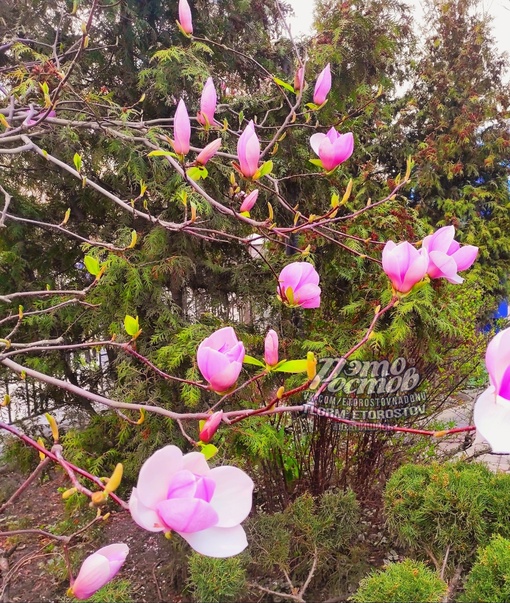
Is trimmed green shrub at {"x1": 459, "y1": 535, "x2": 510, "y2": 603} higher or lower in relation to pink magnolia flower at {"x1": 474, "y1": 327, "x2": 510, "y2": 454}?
lower

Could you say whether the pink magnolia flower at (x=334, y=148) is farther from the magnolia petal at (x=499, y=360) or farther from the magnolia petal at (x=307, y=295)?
the magnolia petal at (x=499, y=360)

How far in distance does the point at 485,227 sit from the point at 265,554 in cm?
477

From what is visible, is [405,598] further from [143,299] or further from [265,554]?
[143,299]

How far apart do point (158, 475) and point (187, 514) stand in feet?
0.14

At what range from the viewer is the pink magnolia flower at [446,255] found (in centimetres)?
69

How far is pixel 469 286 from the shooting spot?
8.84 feet

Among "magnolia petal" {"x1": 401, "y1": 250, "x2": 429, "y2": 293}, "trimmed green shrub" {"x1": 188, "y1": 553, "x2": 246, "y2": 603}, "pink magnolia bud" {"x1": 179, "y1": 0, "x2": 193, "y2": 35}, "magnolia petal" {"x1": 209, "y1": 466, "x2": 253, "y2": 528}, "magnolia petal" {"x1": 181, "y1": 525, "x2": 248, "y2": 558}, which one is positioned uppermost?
"pink magnolia bud" {"x1": 179, "y1": 0, "x2": 193, "y2": 35}

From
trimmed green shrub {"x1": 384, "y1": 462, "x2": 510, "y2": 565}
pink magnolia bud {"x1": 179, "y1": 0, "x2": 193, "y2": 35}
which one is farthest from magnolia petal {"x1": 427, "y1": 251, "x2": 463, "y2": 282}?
trimmed green shrub {"x1": 384, "y1": 462, "x2": 510, "y2": 565}

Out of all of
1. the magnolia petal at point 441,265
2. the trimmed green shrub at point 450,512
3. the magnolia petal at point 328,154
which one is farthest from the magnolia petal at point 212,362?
the trimmed green shrub at point 450,512

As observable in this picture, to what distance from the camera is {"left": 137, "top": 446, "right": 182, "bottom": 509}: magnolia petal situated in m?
0.41

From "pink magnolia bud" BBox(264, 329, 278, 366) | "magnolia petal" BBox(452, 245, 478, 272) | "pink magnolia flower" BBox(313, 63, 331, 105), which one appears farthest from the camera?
"pink magnolia flower" BBox(313, 63, 331, 105)

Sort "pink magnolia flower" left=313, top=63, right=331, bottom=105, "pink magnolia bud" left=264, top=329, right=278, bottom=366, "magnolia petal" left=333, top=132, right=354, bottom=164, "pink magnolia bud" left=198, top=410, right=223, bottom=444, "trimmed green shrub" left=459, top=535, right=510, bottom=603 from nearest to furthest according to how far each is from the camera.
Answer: "pink magnolia bud" left=198, top=410, right=223, bottom=444 < "pink magnolia bud" left=264, top=329, right=278, bottom=366 < "magnolia petal" left=333, top=132, right=354, bottom=164 < "pink magnolia flower" left=313, top=63, right=331, bottom=105 < "trimmed green shrub" left=459, top=535, right=510, bottom=603

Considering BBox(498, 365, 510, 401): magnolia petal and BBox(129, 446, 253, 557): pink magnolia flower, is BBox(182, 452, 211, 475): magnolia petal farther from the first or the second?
BBox(498, 365, 510, 401): magnolia petal

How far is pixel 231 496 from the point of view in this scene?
0.45m
